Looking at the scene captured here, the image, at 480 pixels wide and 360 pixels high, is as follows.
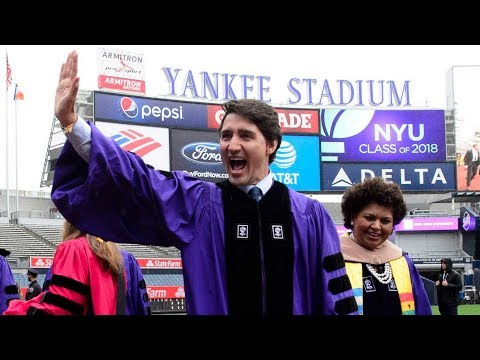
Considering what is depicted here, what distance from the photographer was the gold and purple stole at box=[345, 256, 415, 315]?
4.29 meters

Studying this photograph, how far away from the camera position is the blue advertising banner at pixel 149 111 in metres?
31.5

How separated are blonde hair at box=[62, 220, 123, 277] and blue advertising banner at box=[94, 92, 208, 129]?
27.2 metres

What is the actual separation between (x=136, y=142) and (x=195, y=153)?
259cm

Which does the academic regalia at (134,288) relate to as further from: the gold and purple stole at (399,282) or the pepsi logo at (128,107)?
the pepsi logo at (128,107)

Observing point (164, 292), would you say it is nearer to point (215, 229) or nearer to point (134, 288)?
point (134, 288)

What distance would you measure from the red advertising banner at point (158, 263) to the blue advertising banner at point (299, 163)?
6.10 m

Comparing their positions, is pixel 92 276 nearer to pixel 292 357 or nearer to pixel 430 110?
pixel 292 357

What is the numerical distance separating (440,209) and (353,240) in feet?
155

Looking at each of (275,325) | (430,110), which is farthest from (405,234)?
(275,325)

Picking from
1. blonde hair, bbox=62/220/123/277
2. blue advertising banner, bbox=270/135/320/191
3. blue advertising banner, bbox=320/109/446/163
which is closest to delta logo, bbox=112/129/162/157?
blue advertising banner, bbox=270/135/320/191

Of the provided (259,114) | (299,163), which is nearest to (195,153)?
(299,163)

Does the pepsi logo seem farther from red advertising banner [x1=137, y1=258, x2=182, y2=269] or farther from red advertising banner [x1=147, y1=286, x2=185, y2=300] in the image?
red advertising banner [x1=147, y1=286, x2=185, y2=300]

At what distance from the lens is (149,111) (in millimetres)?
32438

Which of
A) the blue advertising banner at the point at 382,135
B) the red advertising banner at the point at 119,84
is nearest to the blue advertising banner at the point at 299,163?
the blue advertising banner at the point at 382,135
